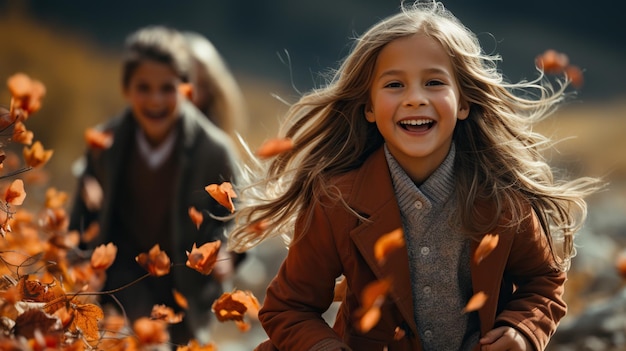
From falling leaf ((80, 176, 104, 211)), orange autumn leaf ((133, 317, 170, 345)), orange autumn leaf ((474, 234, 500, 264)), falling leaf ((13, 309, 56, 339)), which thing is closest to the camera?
orange autumn leaf ((133, 317, 170, 345))

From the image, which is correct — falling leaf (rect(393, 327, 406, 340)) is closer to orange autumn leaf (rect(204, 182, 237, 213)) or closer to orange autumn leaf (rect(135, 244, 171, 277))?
orange autumn leaf (rect(204, 182, 237, 213))

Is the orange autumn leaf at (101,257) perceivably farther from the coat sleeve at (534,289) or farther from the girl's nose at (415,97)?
the coat sleeve at (534,289)

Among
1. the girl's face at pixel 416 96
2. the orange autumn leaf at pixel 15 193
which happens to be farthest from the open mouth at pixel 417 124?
the orange autumn leaf at pixel 15 193

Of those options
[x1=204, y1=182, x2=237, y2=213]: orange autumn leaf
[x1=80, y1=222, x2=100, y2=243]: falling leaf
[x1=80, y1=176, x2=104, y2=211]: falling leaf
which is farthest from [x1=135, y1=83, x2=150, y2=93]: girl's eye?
[x1=204, y1=182, x2=237, y2=213]: orange autumn leaf

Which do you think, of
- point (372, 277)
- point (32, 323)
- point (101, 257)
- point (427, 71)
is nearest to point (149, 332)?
point (32, 323)

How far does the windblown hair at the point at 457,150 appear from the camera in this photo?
8.48ft

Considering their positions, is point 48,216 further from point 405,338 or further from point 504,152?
point 504,152

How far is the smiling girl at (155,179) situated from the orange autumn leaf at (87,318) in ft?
5.95

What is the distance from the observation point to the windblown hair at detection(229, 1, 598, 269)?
258 cm

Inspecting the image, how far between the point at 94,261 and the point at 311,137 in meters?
0.79

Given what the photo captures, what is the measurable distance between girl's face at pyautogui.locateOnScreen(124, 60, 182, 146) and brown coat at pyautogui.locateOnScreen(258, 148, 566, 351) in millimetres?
2141

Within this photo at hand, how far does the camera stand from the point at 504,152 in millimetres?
2719

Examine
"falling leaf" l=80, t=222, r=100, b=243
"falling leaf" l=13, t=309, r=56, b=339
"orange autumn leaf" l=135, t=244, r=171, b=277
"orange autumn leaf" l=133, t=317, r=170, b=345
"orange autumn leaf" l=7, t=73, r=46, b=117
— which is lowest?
"falling leaf" l=80, t=222, r=100, b=243

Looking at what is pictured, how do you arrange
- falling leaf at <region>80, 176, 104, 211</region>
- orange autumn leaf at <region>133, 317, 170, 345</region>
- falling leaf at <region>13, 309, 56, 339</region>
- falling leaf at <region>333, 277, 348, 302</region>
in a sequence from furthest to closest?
falling leaf at <region>80, 176, 104, 211</region>
falling leaf at <region>333, 277, 348, 302</region>
falling leaf at <region>13, 309, 56, 339</region>
orange autumn leaf at <region>133, 317, 170, 345</region>
